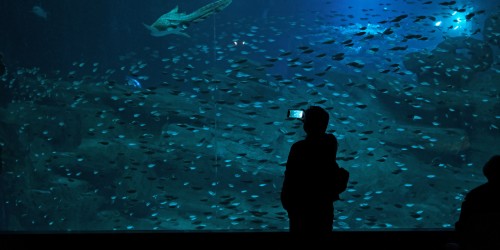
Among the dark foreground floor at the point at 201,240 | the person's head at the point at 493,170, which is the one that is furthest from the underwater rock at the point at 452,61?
the person's head at the point at 493,170

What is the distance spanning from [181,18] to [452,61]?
6920 millimetres

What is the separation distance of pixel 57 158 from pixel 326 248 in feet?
31.1

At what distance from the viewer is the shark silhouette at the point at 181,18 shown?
9797 millimetres

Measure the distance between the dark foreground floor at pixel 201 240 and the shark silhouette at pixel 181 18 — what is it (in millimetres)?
6878

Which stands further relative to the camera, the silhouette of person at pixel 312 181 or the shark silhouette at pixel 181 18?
the shark silhouette at pixel 181 18

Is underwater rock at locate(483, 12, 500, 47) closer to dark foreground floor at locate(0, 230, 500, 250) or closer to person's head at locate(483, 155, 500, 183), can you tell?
dark foreground floor at locate(0, 230, 500, 250)

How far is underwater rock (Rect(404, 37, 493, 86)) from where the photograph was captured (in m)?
11.1

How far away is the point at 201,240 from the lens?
374cm

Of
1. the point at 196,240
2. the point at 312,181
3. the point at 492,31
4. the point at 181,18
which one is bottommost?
the point at 196,240

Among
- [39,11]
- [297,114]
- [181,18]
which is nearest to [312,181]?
[297,114]

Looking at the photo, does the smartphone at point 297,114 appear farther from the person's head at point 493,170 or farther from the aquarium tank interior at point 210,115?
the aquarium tank interior at point 210,115

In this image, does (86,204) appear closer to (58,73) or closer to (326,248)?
(58,73)

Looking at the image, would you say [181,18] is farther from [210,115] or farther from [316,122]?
[316,122]

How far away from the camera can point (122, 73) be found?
38.1ft
